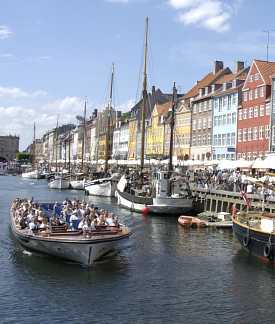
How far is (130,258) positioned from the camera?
107ft

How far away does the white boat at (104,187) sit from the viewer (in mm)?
A: 82875

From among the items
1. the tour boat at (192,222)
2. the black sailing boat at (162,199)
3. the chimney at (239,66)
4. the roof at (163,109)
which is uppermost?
the chimney at (239,66)

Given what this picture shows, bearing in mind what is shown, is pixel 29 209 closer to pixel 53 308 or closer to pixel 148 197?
pixel 53 308

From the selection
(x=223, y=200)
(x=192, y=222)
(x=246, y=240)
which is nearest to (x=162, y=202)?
(x=223, y=200)

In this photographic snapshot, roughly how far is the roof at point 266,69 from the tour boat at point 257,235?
43.9 m

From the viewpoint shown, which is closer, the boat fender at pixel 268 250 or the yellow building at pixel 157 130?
the boat fender at pixel 268 250

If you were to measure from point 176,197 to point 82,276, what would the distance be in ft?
94.1

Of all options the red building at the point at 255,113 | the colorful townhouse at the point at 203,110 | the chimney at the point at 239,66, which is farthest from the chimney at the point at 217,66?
the red building at the point at 255,113

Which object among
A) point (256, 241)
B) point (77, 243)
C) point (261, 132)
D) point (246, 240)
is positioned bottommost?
point (246, 240)

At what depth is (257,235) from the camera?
32.7 meters

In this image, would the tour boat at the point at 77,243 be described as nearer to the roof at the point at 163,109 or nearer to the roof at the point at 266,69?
the roof at the point at 266,69

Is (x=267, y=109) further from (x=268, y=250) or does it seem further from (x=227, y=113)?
(x=268, y=250)

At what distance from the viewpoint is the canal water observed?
870 inches

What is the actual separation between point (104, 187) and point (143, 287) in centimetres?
5737
